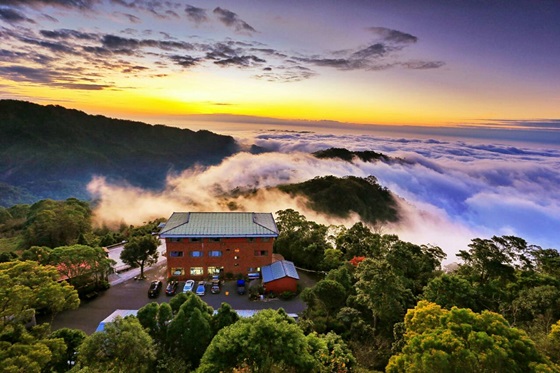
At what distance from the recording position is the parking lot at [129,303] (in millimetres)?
26550

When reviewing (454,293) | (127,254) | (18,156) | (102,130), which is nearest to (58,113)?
(102,130)

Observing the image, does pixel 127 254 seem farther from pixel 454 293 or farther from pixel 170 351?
pixel 454 293

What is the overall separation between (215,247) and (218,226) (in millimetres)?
2251

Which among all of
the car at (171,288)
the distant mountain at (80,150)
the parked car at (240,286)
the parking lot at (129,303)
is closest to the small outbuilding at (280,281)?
the parking lot at (129,303)

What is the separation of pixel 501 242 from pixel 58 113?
686 ft

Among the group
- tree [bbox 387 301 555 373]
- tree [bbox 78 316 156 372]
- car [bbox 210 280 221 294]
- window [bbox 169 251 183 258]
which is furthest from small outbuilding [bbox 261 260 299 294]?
tree [bbox 387 301 555 373]

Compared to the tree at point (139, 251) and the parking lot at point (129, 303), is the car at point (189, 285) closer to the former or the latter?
the parking lot at point (129, 303)

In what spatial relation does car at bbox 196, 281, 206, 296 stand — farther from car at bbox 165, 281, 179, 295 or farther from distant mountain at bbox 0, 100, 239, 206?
distant mountain at bbox 0, 100, 239, 206

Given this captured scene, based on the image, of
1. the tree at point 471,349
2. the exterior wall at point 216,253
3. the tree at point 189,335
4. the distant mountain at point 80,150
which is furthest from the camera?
the distant mountain at point 80,150

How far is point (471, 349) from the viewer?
42.0ft

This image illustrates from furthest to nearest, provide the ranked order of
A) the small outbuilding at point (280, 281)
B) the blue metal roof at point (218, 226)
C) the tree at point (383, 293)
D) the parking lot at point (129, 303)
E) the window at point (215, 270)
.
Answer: the window at point (215, 270)
the blue metal roof at point (218, 226)
the small outbuilding at point (280, 281)
the parking lot at point (129, 303)
the tree at point (383, 293)

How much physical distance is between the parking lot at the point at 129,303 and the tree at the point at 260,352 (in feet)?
47.6

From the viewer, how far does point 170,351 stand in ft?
61.0

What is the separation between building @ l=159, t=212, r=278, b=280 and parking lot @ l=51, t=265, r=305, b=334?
182cm
